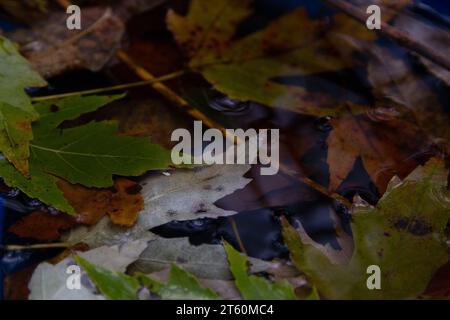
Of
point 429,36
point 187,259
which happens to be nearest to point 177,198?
point 187,259

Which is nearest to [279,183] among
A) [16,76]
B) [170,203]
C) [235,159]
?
[235,159]

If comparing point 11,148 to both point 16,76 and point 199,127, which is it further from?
point 199,127

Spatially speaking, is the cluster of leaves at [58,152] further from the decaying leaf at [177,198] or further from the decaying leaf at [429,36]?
the decaying leaf at [429,36]

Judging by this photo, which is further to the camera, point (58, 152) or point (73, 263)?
point (58, 152)

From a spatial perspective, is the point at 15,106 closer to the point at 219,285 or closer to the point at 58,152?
the point at 58,152

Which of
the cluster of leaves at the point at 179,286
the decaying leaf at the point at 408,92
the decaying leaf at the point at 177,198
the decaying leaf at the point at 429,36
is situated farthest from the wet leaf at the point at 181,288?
the decaying leaf at the point at 429,36

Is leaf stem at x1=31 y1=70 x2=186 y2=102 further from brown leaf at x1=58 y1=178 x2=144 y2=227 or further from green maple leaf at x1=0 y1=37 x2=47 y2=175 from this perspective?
brown leaf at x1=58 y1=178 x2=144 y2=227

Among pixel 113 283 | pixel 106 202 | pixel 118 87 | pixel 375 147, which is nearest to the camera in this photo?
pixel 113 283
